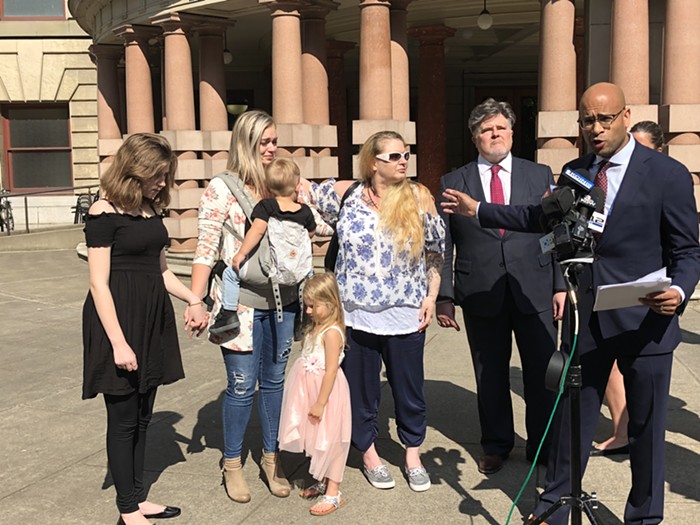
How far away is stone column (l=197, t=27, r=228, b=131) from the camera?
13.5m

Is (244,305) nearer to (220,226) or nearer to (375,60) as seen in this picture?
(220,226)

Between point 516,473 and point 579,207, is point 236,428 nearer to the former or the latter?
point 516,473

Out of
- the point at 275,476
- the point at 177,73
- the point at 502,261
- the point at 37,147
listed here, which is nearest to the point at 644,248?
A: the point at 502,261

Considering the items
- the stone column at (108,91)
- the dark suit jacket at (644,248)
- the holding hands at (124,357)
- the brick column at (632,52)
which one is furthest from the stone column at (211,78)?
the dark suit jacket at (644,248)

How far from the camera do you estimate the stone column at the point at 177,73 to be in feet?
42.6

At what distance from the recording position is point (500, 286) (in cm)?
436

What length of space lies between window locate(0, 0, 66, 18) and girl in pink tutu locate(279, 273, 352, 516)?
2136cm

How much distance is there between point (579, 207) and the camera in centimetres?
297

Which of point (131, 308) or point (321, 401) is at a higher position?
point (131, 308)

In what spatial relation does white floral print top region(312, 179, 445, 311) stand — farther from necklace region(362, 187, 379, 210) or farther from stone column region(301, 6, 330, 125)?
stone column region(301, 6, 330, 125)

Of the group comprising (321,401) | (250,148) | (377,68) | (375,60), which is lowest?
(321,401)

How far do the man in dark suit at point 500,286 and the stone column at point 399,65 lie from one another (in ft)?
23.2

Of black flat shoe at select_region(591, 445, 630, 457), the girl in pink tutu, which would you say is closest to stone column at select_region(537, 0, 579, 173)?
black flat shoe at select_region(591, 445, 630, 457)

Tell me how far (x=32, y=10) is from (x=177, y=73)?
475 inches
